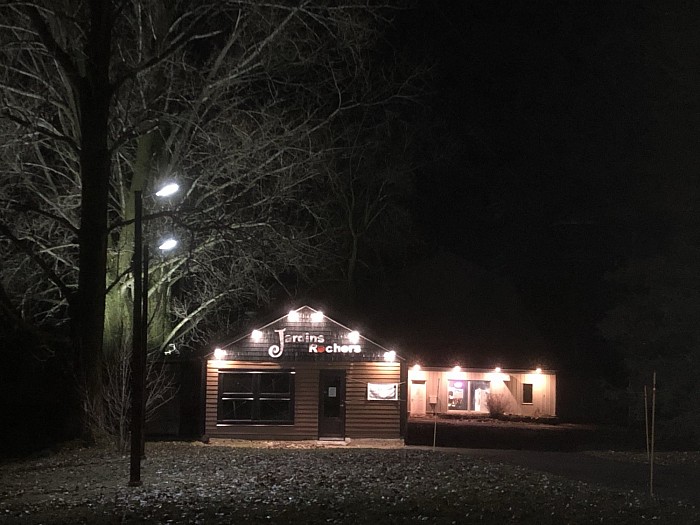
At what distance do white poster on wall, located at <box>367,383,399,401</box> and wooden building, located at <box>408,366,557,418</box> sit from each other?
943 cm

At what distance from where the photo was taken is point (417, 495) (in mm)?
12055

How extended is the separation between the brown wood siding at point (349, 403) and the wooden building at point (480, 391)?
9.45 m

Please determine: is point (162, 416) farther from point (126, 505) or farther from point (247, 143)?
point (126, 505)

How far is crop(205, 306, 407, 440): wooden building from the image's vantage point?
81.8 ft

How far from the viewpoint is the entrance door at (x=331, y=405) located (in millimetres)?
25031

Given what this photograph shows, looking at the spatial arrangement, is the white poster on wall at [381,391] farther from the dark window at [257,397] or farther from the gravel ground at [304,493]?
the gravel ground at [304,493]

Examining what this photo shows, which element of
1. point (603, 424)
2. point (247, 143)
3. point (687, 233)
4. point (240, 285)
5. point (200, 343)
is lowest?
point (603, 424)

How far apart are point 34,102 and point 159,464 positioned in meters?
10.7

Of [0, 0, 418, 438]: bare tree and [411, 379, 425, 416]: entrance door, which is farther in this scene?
[411, 379, 425, 416]: entrance door

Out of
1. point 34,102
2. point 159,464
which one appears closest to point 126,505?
point 159,464

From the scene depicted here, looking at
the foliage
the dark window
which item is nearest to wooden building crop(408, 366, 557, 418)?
the foliage

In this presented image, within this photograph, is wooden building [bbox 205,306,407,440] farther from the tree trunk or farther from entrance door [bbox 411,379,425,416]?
entrance door [bbox 411,379,425,416]

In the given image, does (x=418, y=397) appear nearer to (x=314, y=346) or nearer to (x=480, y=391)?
(x=480, y=391)

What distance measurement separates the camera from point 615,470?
18047 mm
